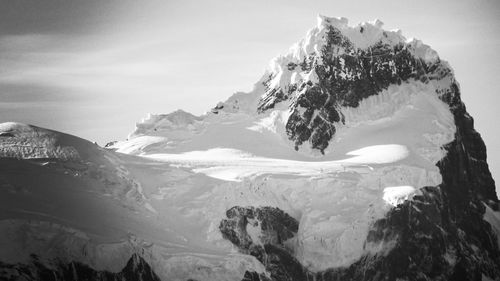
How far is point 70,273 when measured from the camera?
512 ft

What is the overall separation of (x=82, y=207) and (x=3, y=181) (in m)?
14.1

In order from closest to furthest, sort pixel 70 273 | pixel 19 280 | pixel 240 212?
pixel 19 280 → pixel 70 273 → pixel 240 212

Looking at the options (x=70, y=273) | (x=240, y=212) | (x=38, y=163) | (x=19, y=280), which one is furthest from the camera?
(x=240, y=212)

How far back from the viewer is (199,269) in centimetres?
17512

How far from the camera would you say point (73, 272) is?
157 meters

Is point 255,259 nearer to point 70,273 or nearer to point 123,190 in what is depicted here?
point 123,190

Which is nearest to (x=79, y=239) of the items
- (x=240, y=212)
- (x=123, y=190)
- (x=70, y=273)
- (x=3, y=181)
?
(x=70, y=273)

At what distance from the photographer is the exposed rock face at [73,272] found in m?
148

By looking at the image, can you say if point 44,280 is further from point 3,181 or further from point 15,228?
point 3,181

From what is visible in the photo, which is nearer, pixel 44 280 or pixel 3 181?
pixel 44 280

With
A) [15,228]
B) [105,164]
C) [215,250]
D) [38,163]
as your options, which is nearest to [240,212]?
[215,250]

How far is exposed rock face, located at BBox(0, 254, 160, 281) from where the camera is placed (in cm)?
14750

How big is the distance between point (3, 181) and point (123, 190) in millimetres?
28387

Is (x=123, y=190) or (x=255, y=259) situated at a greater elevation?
(x=123, y=190)
